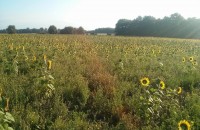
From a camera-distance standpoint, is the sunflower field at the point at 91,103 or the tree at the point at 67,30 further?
the tree at the point at 67,30

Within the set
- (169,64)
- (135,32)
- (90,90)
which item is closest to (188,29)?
(135,32)

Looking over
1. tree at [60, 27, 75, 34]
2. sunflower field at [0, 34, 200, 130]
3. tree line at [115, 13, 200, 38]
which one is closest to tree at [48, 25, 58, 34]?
tree at [60, 27, 75, 34]

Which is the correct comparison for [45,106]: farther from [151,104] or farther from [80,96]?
[151,104]

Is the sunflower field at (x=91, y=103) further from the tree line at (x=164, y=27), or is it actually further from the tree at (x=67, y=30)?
the tree line at (x=164, y=27)

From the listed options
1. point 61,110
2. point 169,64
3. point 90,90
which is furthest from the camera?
point 169,64

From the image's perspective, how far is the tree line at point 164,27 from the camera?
6438 cm

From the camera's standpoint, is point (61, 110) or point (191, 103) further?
point (191, 103)

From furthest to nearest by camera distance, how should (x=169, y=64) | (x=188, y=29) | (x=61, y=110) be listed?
1. (x=188, y=29)
2. (x=169, y=64)
3. (x=61, y=110)

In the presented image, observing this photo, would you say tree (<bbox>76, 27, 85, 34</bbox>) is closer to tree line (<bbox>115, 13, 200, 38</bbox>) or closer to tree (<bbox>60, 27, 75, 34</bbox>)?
tree (<bbox>60, 27, 75, 34</bbox>)

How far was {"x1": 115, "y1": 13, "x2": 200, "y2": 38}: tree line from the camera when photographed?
64375mm

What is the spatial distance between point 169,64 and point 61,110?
6.30 m

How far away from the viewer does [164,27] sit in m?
66.5

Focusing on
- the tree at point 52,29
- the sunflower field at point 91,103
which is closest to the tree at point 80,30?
the tree at point 52,29

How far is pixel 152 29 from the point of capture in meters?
68.0
